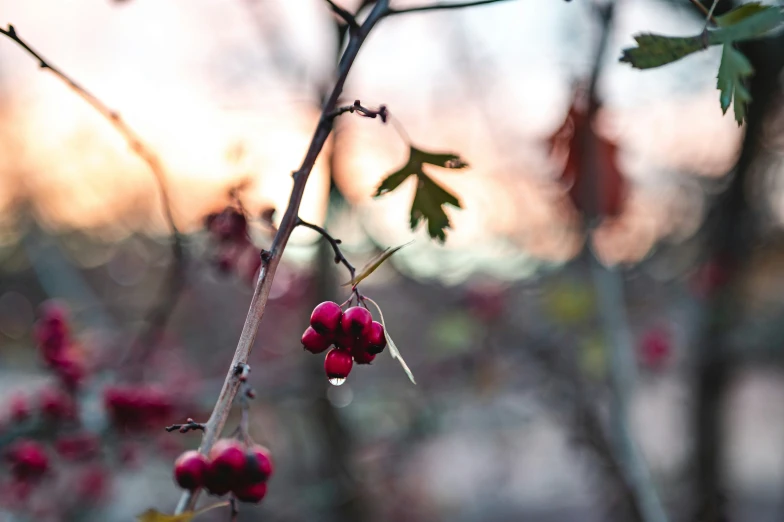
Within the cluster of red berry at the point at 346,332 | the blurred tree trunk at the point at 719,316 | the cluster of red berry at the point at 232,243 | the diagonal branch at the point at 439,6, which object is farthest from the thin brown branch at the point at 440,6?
the blurred tree trunk at the point at 719,316

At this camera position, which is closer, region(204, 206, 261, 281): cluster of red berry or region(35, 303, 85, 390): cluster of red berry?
region(204, 206, 261, 281): cluster of red berry

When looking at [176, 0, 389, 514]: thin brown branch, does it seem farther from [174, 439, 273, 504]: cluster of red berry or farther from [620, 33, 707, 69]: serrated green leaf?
[620, 33, 707, 69]: serrated green leaf

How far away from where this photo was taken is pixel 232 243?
2098 mm

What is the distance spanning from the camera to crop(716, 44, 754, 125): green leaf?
3.39 feet

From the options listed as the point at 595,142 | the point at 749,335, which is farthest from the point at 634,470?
the point at 749,335

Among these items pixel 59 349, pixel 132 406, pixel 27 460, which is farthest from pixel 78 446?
pixel 59 349

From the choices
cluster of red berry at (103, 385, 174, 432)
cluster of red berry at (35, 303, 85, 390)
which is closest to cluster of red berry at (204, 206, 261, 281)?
cluster of red berry at (103, 385, 174, 432)

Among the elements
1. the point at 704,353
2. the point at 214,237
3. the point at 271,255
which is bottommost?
the point at 704,353

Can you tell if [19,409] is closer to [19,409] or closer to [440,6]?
[19,409]

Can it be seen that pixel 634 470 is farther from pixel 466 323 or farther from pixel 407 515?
pixel 407 515

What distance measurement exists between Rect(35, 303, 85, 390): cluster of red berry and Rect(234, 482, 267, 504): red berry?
2074mm

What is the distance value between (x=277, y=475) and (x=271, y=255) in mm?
7999

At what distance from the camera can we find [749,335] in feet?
16.2

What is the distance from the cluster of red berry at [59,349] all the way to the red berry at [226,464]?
210 cm
